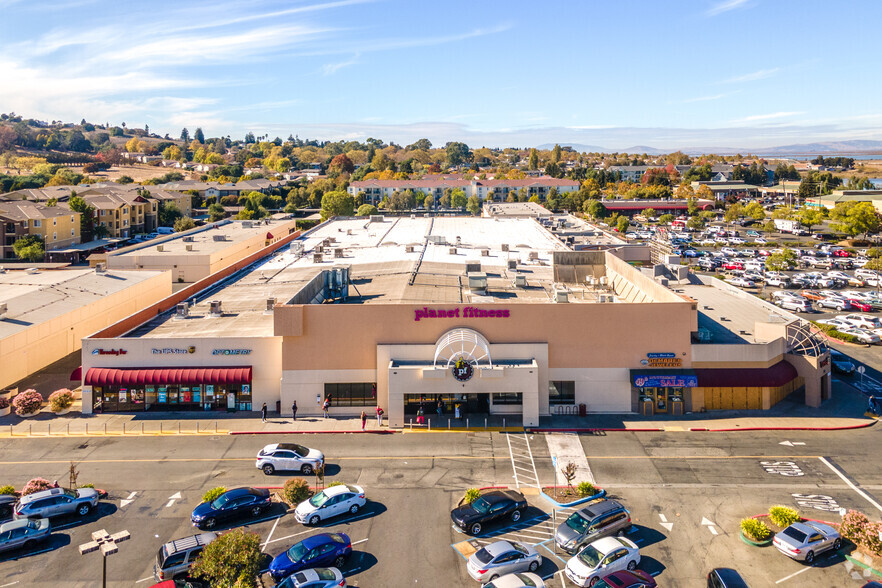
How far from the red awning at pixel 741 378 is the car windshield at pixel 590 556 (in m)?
18.2

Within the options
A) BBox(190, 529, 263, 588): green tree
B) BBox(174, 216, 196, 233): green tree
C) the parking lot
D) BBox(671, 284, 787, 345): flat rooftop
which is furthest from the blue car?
BBox(174, 216, 196, 233): green tree

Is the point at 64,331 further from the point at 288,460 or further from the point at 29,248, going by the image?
the point at 29,248

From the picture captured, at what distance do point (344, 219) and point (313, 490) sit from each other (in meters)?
72.1

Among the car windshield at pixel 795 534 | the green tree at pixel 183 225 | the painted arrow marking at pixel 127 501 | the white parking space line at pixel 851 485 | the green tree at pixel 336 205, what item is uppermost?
the green tree at pixel 336 205

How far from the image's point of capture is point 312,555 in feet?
72.6

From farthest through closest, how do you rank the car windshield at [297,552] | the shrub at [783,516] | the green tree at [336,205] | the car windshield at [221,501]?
the green tree at [336,205], the car windshield at [221,501], the shrub at [783,516], the car windshield at [297,552]

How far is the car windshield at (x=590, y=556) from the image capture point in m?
21.8

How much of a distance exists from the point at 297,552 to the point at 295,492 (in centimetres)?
482

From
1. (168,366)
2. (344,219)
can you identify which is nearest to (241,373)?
(168,366)

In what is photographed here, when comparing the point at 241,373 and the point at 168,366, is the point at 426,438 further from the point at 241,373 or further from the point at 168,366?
the point at 168,366

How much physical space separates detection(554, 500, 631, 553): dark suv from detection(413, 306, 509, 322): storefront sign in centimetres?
1438

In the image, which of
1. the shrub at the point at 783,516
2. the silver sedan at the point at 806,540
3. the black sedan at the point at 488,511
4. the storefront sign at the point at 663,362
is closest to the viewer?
the silver sedan at the point at 806,540

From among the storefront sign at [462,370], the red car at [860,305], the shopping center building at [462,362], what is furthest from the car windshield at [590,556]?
the red car at [860,305]

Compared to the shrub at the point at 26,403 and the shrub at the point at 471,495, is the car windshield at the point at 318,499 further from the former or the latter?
the shrub at the point at 26,403
